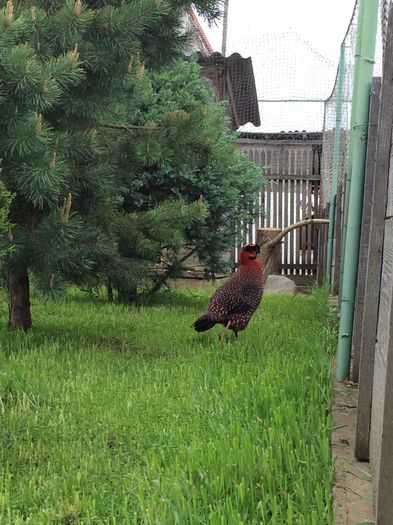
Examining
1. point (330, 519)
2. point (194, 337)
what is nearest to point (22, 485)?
point (330, 519)

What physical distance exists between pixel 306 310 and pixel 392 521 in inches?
228

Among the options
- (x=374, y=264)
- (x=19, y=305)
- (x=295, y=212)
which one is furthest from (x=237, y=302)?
(x=295, y=212)

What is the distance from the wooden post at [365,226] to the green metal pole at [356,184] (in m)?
0.06

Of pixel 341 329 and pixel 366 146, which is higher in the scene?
pixel 366 146

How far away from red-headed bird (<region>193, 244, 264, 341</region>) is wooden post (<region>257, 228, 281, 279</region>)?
3923 mm

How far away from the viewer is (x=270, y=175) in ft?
39.8

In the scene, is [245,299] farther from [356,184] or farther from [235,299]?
[356,184]

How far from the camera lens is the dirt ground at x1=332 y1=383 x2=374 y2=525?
198 cm

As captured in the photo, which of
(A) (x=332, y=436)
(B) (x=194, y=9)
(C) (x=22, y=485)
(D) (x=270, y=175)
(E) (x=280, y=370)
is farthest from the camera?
(D) (x=270, y=175)

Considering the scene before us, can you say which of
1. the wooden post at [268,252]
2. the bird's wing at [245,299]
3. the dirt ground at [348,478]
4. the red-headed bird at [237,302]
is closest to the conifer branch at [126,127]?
the red-headed bird at [237,302]

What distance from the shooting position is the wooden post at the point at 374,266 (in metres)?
2.51

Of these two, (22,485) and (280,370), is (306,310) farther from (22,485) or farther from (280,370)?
(22,485)

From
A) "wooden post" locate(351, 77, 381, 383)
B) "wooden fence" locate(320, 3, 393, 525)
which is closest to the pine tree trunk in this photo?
"wooden post" locate(351, 77, 381, 383)

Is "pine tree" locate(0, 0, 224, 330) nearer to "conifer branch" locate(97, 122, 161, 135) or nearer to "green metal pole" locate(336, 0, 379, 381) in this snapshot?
"conifer branch" locate(97, 122, 161, 135)
